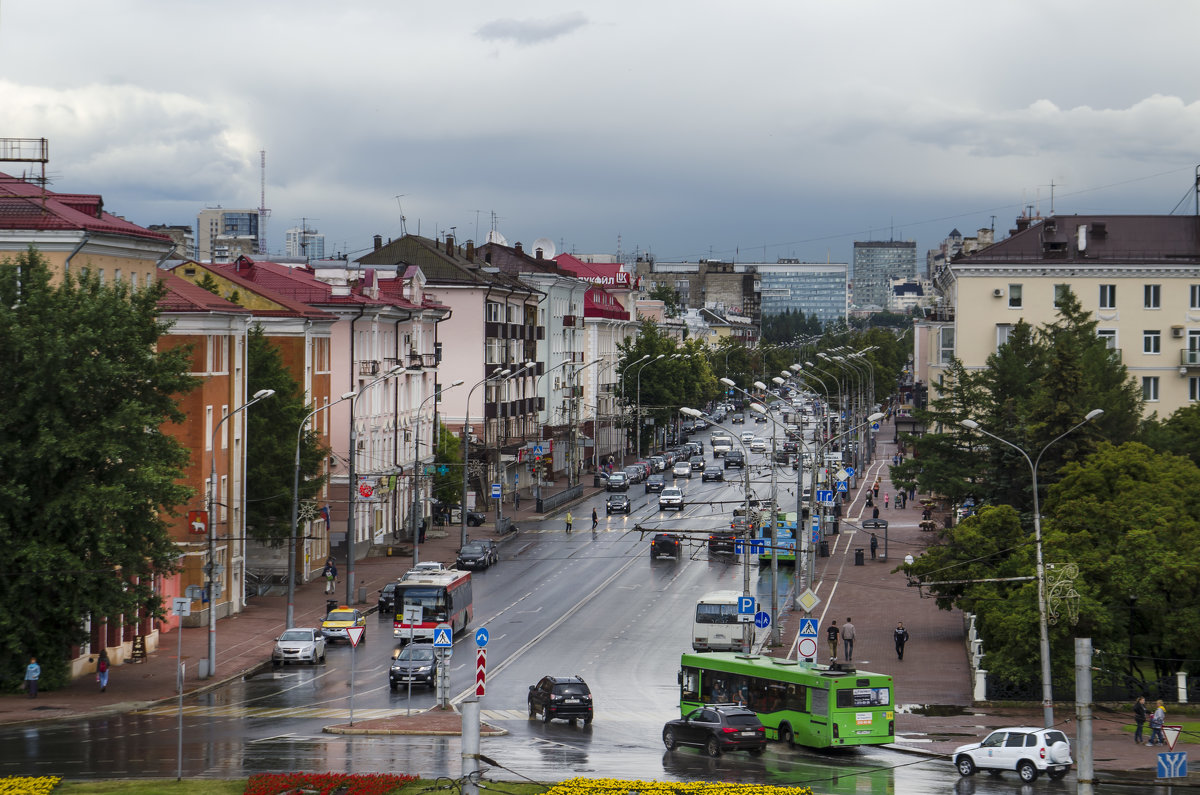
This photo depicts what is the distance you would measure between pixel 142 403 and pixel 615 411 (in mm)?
106482

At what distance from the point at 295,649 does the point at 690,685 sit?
1627 centimetres

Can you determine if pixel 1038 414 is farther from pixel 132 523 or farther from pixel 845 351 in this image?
pixel 845 351

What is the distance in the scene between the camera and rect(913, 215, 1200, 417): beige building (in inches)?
3883

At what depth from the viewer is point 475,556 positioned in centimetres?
7906

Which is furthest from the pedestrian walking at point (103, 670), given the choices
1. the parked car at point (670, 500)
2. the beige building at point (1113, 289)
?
the beige building at point (1113, 289)

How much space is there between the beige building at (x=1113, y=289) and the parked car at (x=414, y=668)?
58.8 meters

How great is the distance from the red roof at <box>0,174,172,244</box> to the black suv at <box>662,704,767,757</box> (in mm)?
24878

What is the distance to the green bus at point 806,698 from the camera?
39.6m

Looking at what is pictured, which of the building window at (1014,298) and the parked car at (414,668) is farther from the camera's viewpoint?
the building window at (1014,298)

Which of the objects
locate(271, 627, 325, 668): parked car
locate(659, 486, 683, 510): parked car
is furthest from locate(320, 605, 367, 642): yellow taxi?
locate(659, 486, 683, 510): parked car

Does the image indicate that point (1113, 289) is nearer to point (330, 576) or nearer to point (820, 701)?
point (330, 576)

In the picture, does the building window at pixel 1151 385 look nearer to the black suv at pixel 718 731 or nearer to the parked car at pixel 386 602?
the parked car at pixel 386 602

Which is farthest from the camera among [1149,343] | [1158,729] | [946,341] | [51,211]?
[946,341]

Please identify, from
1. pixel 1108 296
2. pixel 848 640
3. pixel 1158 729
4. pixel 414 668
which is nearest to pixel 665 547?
pixel 848 640
